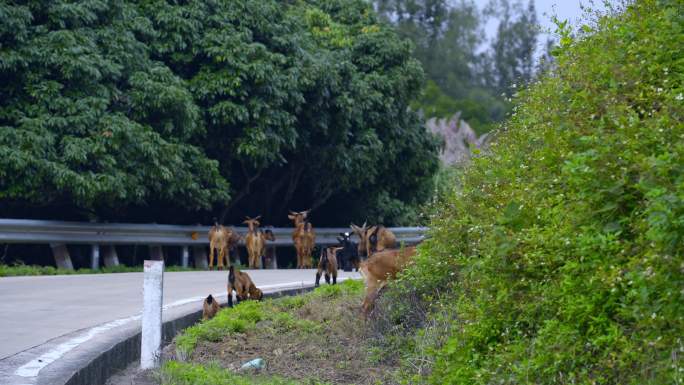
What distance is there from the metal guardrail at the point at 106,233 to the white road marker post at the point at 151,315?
8.26 meters

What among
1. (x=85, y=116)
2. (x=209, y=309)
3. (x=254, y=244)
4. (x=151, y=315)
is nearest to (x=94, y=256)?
(x=85, y=116)

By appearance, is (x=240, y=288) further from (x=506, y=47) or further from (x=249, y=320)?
(x=506, y=47)

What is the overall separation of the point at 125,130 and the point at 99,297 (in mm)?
7851

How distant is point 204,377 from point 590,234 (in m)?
3.54

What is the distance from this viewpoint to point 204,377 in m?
8.61

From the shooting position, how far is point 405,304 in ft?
35.0

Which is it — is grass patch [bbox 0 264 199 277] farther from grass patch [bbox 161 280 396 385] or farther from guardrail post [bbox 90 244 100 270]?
grass patch [bbox 161 280 396 385]

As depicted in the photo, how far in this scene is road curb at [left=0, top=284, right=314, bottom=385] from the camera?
26.5 ft

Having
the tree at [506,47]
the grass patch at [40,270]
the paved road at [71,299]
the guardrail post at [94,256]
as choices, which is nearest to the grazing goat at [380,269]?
the paved road at [71,299]

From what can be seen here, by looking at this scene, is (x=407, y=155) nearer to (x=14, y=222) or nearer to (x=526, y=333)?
(x=14, y=222)

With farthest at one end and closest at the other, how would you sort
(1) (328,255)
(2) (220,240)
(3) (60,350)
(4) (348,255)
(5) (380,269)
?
(2) (220,240)
(4) (348,255)
(1) (328,255)
(5) (380,269)
(3) (60,350)

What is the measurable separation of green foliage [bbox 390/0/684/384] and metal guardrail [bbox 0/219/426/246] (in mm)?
9756

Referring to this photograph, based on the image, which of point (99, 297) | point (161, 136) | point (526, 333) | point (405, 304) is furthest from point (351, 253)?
point (526, 333)

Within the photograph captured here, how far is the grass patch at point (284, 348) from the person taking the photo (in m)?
9.26
